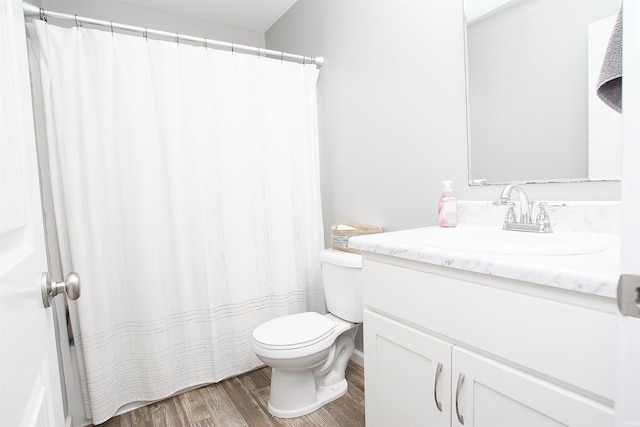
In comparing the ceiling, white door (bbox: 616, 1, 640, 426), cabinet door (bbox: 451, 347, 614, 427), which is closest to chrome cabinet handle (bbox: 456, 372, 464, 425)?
cabinet door (bbox: 451, 347, 614, 427)

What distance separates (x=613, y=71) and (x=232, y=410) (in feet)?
6.41

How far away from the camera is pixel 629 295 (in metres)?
0.42

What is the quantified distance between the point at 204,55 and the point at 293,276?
1.37 meters

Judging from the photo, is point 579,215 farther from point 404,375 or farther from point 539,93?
point 404,375

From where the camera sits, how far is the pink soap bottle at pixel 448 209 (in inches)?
55.8

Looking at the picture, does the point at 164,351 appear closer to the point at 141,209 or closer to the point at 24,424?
the point at 141,209

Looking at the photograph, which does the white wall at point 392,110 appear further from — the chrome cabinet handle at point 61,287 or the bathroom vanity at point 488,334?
the chrome cabinet handle at point 61,287

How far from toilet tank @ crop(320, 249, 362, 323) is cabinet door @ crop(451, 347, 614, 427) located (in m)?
0.79

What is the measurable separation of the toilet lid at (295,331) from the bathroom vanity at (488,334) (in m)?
0.39

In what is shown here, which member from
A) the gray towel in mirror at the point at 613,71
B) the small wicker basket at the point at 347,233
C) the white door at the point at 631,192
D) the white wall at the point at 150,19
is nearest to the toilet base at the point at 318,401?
the small wicker basket at the point at 347,233

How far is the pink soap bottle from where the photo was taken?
1.42m

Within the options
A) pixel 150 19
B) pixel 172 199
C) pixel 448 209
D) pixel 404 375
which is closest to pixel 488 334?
pixel 404 375

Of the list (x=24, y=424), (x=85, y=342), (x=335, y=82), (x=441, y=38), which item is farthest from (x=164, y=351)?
(x=441, y=38)

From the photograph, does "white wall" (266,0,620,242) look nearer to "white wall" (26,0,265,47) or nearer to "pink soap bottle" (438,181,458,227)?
"pink soap bottle" (438,181,458,227)
